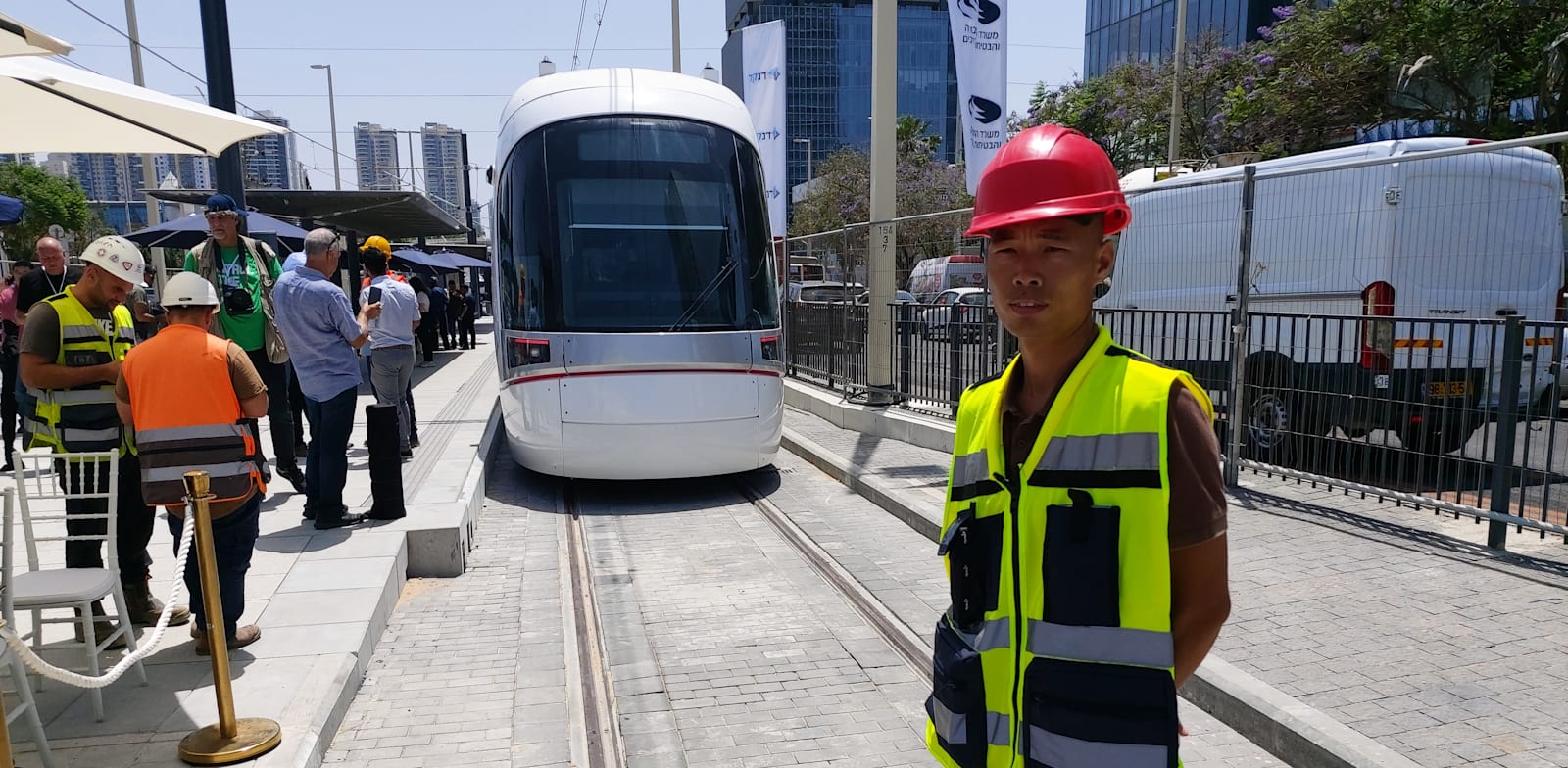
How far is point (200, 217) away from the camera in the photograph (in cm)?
1453

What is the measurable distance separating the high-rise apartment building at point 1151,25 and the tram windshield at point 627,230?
26040 mm

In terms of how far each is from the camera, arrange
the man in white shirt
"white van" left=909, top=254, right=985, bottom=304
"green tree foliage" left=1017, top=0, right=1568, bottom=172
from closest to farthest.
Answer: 1. the man in white shirt
2. "white van" left=909, top=254, right=985, bottom=304
3. "green tree foliage" left=1017, top=0, right=1568, bottom=172

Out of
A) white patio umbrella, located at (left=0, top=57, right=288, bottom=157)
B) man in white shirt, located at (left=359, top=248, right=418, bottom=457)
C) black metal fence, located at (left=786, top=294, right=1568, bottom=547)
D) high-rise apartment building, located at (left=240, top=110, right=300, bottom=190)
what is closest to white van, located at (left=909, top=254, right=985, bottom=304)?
black metal fence, located at (left=786, top=294, right=1568, bottom=547)

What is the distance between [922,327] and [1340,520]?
499 centimetres

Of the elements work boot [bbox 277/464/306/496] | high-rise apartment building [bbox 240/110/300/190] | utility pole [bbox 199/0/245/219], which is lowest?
work boot [bbox 277/464/306/496]

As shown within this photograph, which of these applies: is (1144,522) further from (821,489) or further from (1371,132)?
(1371,132)

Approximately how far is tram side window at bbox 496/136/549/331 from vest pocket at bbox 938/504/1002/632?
630 cm

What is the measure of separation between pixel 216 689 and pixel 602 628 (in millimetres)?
2092

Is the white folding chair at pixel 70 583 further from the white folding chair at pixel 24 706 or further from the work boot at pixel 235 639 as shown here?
the work boot at pixel 235 639

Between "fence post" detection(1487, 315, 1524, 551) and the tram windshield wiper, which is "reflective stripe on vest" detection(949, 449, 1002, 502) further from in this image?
the tram windshield wiper

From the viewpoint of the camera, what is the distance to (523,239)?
25.4 ft

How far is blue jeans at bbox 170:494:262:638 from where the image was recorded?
396 cm

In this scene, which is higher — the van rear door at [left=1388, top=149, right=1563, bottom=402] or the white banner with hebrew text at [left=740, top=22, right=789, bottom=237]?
the white banner with hebrew text at [left=740, top=22, right=789, bottom=237]

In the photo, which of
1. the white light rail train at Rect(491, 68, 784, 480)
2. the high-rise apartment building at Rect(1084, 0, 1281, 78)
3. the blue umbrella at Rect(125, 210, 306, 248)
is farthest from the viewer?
the high-rise apartment building at Rect(1084, 0, 1281, 78)
